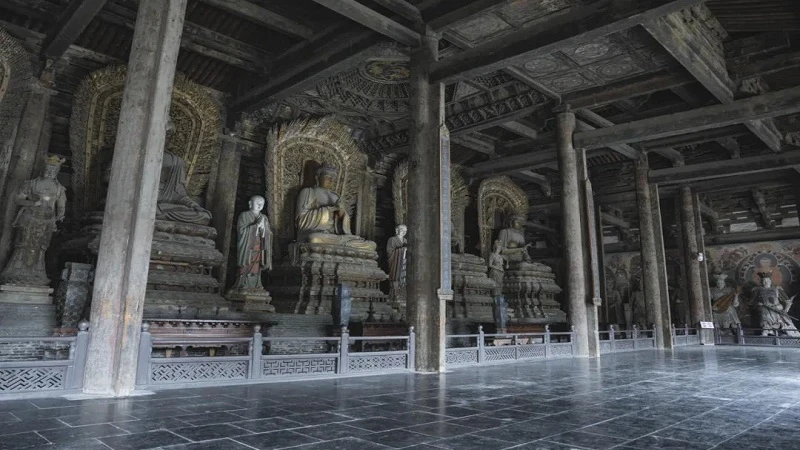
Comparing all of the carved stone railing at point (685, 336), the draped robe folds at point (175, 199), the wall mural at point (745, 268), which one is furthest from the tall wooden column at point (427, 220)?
the wall mural at point (745, 268)

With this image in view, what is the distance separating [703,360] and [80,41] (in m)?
13.1

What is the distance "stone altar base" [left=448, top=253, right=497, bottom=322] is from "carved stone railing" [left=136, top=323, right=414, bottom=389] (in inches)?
241

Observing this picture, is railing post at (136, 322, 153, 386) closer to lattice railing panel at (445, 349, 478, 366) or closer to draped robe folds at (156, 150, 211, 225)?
draped robe folds at (156, 150, 211, 225)

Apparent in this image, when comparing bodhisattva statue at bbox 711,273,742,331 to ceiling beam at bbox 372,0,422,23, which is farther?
bodhisattva statue at bbox 711,273,742,331

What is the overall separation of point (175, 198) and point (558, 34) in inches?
284

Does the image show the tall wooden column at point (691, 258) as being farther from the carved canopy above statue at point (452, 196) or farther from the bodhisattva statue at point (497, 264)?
the carved canopy above statue at point (452, 196)

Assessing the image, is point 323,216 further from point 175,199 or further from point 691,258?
point 691,258

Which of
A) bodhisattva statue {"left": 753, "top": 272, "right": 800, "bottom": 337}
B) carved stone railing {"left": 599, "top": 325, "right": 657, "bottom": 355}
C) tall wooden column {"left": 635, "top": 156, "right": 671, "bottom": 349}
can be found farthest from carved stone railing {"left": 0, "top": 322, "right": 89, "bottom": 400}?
bodhisattva statue {"left": 753, "top": 272, "right": 800, "bottom": 337}

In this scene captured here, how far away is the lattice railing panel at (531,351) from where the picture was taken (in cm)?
978

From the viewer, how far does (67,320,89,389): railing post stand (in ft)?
15.8

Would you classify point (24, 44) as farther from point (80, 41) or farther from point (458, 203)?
point (458, 203)

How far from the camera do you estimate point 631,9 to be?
6.92 m

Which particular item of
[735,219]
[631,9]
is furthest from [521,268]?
[735,219]

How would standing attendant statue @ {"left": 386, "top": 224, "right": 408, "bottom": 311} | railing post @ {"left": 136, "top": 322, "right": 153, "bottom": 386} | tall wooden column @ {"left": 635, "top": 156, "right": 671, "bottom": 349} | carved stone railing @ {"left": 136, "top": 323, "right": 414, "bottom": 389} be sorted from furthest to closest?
1. tall wooden column @ {"left": 635, "top": 156, "right": 671, "bottom": 349}
2. standing attendant statue @ {"left": 386, "top": 224, "right": 408, "bottom": 311}
3. carved stone railing @ {"left": 136, "top": 323, "right": 414, "bottom": 389}
4. railing post @ {"left": 136, "top": 322, "right": 153, "bottom": 386}
